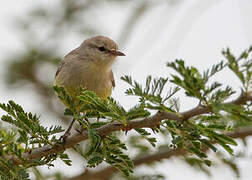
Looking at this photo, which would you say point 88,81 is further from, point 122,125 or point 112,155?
point 122,125

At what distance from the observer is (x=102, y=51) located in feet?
20.0

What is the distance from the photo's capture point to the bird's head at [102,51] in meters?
5.92

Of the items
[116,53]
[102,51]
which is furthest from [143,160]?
[102,51]

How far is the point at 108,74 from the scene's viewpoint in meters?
5.77

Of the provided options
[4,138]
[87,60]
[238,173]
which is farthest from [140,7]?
[4,138]

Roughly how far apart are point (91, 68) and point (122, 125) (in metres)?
3.08

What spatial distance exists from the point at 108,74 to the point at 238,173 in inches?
89.4

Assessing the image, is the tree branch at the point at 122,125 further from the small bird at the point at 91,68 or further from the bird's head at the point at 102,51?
the bird's head at the point at 102,51

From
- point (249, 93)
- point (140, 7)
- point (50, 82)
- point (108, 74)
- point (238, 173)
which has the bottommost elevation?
point (249, 93)

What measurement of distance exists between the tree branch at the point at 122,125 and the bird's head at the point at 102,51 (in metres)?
2.73

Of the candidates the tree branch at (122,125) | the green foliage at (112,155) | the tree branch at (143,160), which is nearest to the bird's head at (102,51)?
the tree branch at (143,160)

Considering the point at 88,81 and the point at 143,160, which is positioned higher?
the point at 88,81

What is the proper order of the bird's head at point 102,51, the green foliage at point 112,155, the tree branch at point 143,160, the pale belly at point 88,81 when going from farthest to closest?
the bird's head at point 102,51 → the pale belly at point 88,81 → the tree branch at point 143,160 → the green foliage at point 112,155

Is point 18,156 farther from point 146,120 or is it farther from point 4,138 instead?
point 146,120
